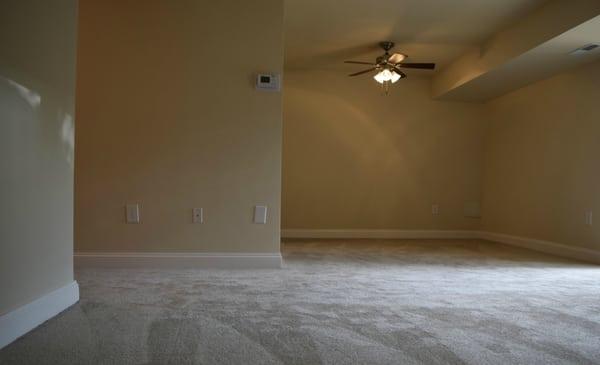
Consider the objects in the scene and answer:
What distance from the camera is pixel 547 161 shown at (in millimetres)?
4594

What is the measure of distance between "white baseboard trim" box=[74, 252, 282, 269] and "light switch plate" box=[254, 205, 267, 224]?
271 mm

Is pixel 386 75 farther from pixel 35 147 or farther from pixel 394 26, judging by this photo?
pixel 35 147

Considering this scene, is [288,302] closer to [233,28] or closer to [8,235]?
[8,235]

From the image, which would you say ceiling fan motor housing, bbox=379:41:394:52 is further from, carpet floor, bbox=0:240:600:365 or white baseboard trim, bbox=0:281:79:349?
white baseboard trim, bbox=0:281:79:349

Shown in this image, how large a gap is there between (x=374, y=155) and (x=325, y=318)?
3825 millimetres

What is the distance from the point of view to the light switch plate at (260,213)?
10.7ft

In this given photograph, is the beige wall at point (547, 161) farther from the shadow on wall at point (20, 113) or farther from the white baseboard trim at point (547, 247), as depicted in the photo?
the shadow on wall at point (20, 113)

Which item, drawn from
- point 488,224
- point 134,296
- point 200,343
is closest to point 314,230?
point 488,224

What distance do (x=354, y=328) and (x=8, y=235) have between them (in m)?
1.48

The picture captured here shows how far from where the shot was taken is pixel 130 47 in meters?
3.19

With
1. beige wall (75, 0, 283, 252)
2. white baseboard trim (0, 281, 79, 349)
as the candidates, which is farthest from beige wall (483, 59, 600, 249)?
white baseboard trim (0, 281, 79, 349)

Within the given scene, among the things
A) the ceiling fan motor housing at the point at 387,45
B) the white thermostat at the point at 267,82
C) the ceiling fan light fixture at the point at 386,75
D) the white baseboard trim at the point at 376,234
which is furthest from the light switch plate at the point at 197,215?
the ceiling fan motor housing at the point at 387,45

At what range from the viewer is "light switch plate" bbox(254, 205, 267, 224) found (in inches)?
129

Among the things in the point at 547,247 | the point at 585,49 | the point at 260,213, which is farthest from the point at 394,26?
the point at 547,247
